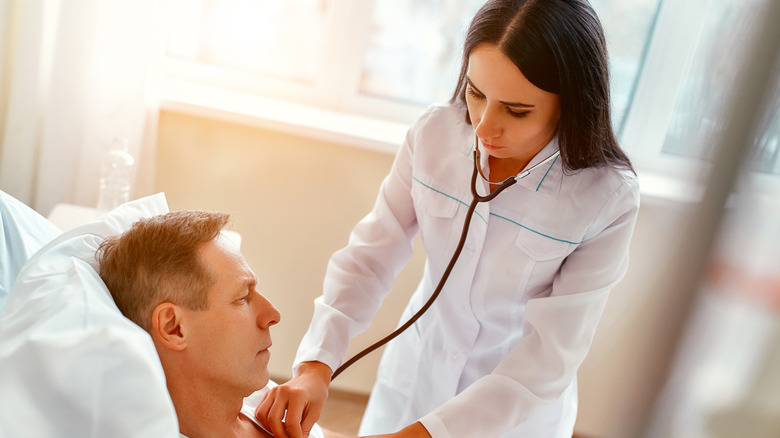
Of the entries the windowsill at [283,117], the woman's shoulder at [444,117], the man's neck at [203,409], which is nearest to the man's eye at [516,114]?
the woman's shoulder at [444,117]

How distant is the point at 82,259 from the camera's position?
1.05 m

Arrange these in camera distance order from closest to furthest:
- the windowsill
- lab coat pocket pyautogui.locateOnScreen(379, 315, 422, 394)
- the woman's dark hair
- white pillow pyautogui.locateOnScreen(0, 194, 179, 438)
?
white pillow pyautogui.locateOnScreen(0, 194, 179, 438), the woman's dark hair, lab coat pocket pyautogui.locateOnScreen(379, 315, 422, 394), the windowsill

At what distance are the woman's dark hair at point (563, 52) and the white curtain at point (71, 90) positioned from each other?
114 centimetres

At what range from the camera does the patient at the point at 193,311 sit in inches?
40.2

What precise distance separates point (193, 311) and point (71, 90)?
1.10 metres

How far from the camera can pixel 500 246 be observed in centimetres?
121

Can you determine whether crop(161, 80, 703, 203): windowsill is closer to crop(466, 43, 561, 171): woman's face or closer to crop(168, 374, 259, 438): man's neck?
crop(466, 43, 561, 171): woman's face

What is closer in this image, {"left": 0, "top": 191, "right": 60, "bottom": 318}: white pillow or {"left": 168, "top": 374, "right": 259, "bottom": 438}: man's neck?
{"left": 168, "top": 374, "right": 259, "bottom": 438}: man's neck

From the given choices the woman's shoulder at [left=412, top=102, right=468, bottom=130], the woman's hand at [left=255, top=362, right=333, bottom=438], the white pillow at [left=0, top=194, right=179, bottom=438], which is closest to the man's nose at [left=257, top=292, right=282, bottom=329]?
the woman's hand at [left=255, top=362, right=333, bottom=438]

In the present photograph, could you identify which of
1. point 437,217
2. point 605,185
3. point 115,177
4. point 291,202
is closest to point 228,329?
point 437,217

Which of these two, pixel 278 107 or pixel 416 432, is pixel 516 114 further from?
pixel 278 107

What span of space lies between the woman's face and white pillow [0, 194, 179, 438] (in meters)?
0.60

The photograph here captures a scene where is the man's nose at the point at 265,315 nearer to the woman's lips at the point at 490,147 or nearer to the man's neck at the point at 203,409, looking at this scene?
the man's neck at the point at 203,409

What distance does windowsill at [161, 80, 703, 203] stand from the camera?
6.54 ft
